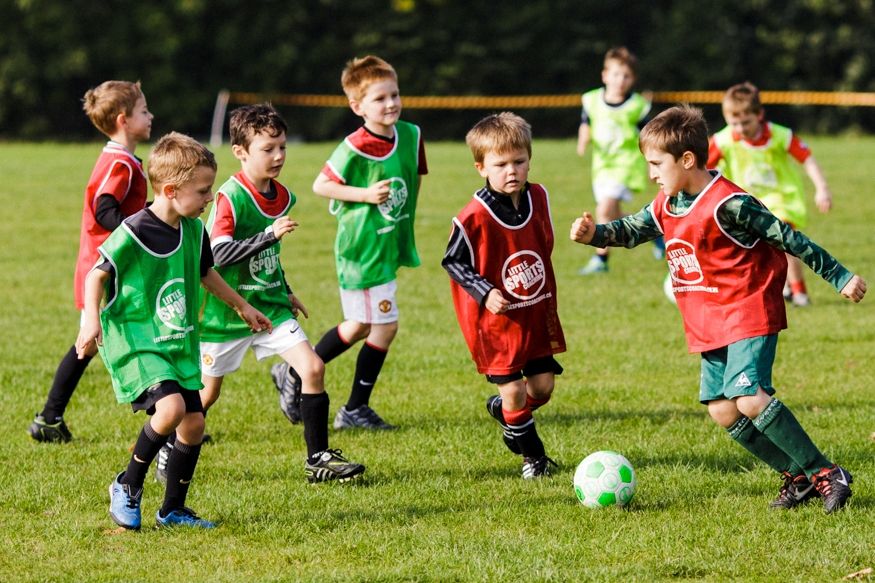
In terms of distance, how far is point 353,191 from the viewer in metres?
6.89

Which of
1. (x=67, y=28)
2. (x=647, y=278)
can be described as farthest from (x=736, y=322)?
(x=67, y=28)

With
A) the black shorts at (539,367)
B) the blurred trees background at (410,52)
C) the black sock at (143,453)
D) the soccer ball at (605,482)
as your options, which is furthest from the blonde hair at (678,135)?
the blurred trees background at (410,52)

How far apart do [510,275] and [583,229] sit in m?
0.57

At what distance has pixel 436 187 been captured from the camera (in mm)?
20094

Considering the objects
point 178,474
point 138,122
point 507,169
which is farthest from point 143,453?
point 138,122

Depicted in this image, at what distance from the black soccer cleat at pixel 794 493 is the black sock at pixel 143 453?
8.66 ft

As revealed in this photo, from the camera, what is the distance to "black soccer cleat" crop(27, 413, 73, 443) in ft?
22.5

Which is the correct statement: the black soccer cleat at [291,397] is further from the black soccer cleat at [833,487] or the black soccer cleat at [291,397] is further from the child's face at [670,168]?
the black soccer cleat at [833,487]

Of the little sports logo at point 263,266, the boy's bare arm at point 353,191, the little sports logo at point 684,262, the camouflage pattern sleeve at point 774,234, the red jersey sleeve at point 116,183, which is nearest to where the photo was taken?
the camouflage pattern sleeve at point 774,234

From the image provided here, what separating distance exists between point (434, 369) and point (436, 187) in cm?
1172

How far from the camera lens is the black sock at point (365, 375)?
7223 millimetres

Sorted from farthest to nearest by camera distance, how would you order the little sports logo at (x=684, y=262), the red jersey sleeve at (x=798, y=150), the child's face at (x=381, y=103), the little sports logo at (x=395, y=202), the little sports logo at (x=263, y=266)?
the red jersey sleeve at (x=798, y=150) < the little sports logo at (x=395, y=202) < the child's face at (x=381, y=103) < the little sports logo at (x=263, y=266) < the little sports logo at (x=684, y=262)

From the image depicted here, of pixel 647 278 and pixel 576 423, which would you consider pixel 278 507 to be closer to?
pixel 576 423

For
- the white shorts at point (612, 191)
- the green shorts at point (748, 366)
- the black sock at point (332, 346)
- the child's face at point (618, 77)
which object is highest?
the child's face at point (618, 77)
